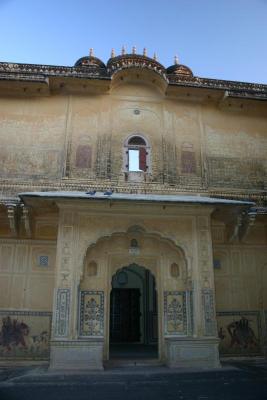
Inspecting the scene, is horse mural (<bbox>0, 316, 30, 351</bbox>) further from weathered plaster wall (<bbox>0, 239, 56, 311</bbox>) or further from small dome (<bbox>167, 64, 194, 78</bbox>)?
small dome (<bbox>167, 64, 194, 78</bbox>)

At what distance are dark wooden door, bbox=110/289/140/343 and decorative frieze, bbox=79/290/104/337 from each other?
15.2 feet

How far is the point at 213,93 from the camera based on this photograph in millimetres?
10234

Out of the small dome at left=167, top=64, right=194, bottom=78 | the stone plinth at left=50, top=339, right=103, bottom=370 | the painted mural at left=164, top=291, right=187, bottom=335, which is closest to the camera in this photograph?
the stone plinth at left=50, top=339, right=103, bottom=370

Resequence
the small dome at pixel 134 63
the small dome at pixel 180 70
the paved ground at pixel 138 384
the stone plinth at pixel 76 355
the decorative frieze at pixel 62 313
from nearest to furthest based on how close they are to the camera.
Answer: the paved ground at pixel 138 384
the stone plinth at pixel 76 355
the decorative frieze at pixel 62 313
the small dome at pixel 134 63
the small dome at pixel 180 70

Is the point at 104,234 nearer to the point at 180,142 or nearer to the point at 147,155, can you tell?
the point at 147,155

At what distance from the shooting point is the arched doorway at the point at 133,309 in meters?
12.2

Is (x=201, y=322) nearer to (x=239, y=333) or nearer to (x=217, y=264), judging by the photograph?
(x=239, y=333)

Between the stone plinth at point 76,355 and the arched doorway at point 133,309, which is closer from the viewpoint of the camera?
the stone plinth at point 76,355

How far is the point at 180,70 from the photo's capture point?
36.2ft

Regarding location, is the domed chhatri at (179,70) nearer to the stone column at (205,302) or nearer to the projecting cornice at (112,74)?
the projecting cornice at (112,74)

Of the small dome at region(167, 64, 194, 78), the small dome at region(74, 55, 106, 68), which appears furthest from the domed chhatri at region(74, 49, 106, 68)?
the small dome at region(167, 64, 194, 78)

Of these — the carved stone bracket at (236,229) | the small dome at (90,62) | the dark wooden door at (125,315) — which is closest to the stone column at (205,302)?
the carved stone bracket at (236,229)

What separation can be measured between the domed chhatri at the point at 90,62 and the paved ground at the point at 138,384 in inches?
319

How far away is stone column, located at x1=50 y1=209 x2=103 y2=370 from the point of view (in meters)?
7.25
